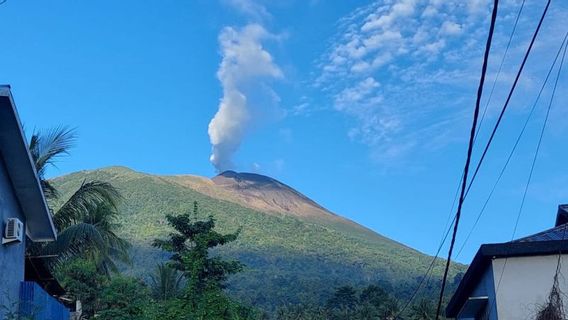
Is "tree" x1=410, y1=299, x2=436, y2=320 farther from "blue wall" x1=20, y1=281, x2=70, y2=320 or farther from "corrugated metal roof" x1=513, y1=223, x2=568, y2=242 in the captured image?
"blue wall" x1=20, y1=281, x2=70, y2=320

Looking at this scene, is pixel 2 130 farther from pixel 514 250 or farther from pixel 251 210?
pixel 251 210

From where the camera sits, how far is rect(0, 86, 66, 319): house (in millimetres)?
11023

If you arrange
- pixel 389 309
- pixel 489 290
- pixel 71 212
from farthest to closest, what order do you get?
pixel 389 309
pixel 71 212
pixel 489 290

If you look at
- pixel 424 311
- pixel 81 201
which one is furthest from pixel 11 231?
pixel 424 311

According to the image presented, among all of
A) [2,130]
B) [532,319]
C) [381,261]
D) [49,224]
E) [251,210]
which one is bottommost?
[532,319]

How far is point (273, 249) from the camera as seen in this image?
14275 cm

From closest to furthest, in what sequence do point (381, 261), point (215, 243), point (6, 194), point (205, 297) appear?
point (6, 194)
point (205, 297)
point (215, 243)
point (381, 261)

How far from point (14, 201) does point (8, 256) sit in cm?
109

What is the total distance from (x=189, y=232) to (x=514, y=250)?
17.5m

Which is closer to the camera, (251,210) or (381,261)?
(381,261)

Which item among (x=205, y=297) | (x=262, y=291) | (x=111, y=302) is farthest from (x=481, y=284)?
(x=262, y=291)

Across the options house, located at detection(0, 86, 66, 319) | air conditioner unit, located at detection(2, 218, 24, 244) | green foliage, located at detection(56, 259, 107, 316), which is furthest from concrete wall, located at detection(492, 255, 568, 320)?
green foliage, located at detection(56, 259, 107, 316)

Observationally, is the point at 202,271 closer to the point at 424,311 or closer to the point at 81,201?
the point at 81,201

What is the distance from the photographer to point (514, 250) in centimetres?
1223
